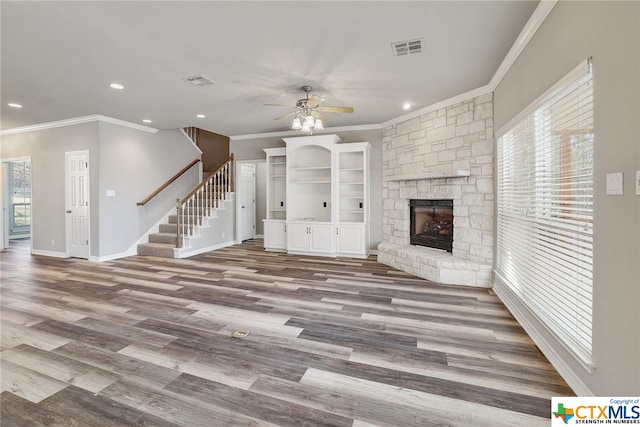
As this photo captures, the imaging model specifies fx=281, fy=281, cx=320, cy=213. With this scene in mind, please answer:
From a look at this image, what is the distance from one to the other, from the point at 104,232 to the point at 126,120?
238 cm

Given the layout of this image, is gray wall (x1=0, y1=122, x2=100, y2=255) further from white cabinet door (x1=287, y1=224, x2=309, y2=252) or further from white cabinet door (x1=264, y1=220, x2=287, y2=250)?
white cabinet door (x1=287, y1=224, x2=309, y2=252)

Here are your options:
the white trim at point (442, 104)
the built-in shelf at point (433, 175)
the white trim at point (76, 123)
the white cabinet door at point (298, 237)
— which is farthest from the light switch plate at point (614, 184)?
the white trim at point (76, 123)

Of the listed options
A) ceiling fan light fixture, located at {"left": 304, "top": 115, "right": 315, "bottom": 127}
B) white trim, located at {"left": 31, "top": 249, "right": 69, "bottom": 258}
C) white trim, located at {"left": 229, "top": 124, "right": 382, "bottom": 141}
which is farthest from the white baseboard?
ceiling fan light fixture, located at {"left": 304, "top": 115, "right": 315, "bottom": 127}

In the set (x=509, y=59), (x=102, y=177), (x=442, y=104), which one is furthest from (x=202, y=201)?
(x=509, y=59)

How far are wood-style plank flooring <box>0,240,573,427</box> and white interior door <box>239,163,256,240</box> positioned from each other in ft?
14.0

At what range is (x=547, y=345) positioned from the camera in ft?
7.41

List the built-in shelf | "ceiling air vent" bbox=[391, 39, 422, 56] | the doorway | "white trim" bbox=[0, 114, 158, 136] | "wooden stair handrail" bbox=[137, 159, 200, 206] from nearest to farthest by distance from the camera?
"ceiling air vent" bbox=[391, 39, 422, 56] → the built-in shelf → "white trim" bbox=[0, 114, 158, 136] → "wooden stair handrail" bbox=[137, 159, 200, 206] → the doorway

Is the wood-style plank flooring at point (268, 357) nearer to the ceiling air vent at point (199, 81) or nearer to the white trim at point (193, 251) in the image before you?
the white trim at point (193, 251)

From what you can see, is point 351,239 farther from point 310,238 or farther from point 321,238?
point 310,238

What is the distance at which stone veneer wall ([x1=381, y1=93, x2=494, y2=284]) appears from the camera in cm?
406

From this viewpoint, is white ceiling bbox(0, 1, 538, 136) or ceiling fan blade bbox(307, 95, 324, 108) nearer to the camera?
white ceiling bbox(0, 1, 538, 136)

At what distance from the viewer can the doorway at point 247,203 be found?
8147 millimetres

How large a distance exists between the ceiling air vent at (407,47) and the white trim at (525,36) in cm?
94

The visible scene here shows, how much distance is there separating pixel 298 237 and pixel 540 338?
4.63m
